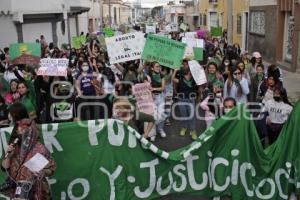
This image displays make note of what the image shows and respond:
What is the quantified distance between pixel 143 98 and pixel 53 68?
1.83 metres

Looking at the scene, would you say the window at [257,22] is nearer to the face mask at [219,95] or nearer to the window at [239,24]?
the window at [239,24]

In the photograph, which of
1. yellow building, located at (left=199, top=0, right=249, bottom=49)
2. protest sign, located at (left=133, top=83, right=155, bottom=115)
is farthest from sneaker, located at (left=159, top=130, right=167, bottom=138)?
yellow building, located at (left=199, top=0, right=249, bottom=49)

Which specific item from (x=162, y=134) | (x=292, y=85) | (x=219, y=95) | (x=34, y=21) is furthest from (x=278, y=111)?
(x=34, y=21)

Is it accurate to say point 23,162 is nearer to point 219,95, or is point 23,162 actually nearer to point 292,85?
point 219,95

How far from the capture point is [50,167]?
16.1 feet

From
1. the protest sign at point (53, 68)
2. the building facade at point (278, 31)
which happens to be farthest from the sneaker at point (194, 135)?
the building facade at point (278, 31)

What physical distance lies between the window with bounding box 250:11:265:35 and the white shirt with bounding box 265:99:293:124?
56.9ft

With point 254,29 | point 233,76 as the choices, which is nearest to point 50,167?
point 233,76

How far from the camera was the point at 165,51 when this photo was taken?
941cm

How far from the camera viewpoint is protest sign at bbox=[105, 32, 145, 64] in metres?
9.93

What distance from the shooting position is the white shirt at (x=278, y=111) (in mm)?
6598

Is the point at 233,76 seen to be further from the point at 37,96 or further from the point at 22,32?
the point at 22,32

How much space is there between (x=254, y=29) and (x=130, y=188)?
21.2m

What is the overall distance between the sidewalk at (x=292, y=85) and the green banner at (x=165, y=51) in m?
4.79
